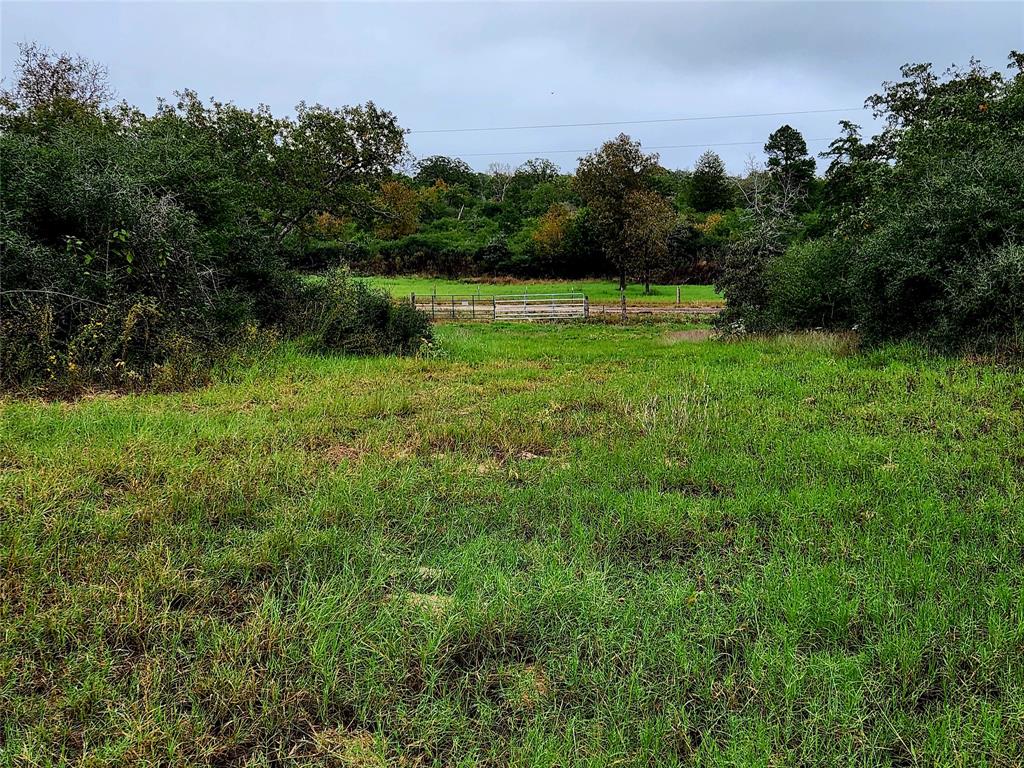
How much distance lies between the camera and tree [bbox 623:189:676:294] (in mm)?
26094

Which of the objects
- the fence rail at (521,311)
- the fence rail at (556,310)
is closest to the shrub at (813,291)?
the fence rail at (556,310)

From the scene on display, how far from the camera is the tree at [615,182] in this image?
A: 25.9 metres

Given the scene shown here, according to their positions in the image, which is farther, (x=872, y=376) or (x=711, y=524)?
(x=872, y=376)

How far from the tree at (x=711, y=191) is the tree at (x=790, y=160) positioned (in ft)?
19.9

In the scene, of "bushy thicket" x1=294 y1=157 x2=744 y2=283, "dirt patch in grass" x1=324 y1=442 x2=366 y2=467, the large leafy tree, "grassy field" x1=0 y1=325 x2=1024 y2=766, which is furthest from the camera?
"bushy thicket" x1=294 y1=157 x2=744 y2=283

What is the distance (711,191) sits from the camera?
56.0 meters

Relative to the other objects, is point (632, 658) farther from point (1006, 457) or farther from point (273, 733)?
point (1006, 457)

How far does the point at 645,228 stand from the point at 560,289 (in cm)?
1609

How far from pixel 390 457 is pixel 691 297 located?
34.8m

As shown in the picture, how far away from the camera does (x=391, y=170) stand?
16125mm

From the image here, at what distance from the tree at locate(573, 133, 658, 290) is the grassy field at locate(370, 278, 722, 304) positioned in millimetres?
6261

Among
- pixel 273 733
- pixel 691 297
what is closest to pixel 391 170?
pixel 273 733

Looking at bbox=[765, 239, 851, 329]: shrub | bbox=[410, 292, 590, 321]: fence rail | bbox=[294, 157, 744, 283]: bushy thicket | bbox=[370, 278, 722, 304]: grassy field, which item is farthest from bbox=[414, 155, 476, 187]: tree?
bbox=[765, 239, 851, 329]: shrub

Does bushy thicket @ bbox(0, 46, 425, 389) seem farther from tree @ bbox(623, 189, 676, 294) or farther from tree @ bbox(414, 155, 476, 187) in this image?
tree @ bbox(414, 155, 476, 187)
